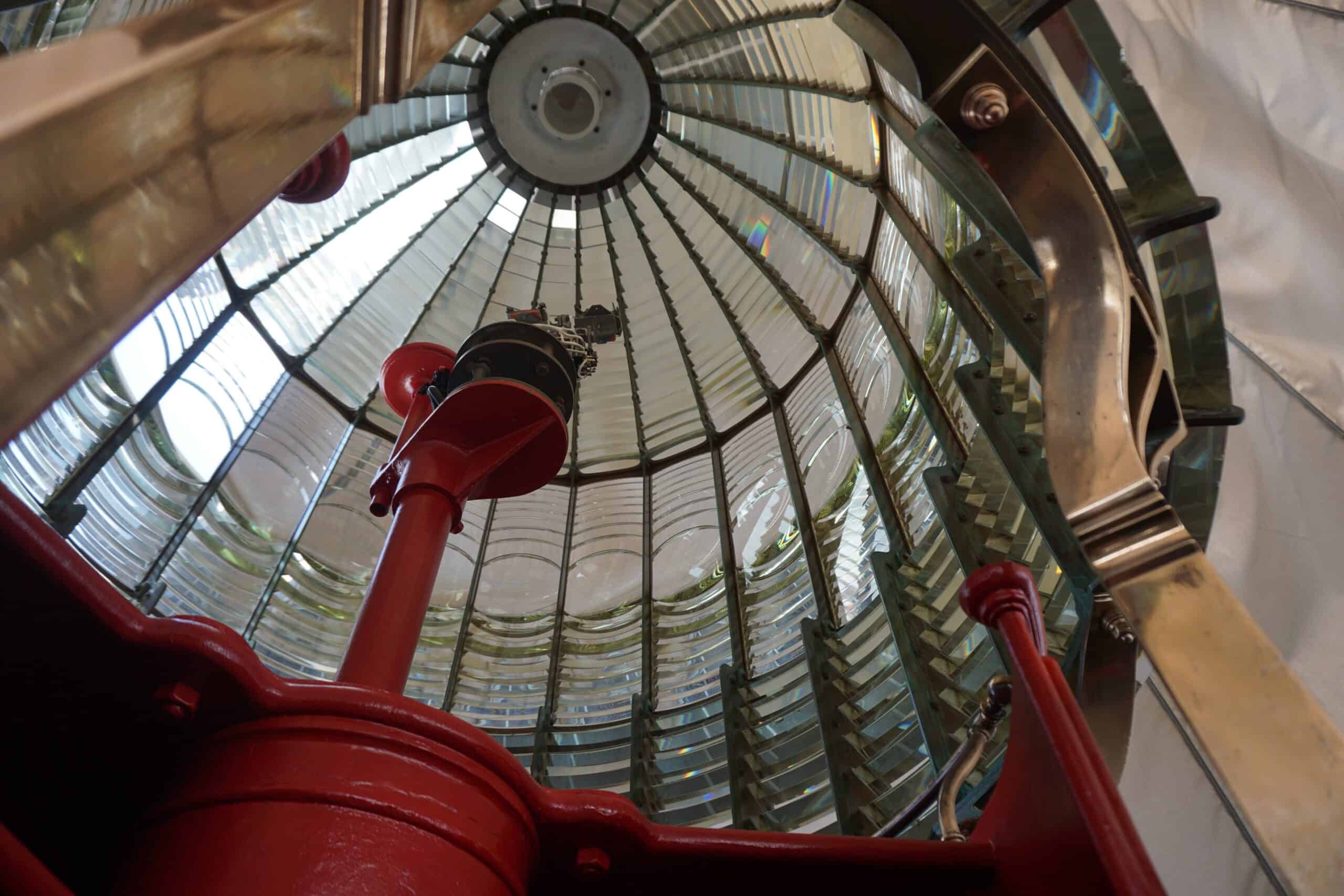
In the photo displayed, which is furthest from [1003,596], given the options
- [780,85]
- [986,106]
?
[780,85]

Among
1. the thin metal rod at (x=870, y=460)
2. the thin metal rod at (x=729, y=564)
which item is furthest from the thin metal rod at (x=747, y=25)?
the thin metal rod at (x=729, y=564)

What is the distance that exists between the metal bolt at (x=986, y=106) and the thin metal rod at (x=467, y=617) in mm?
4020

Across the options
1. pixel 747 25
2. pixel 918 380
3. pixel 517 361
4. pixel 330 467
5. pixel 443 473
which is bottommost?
pixel 443 473

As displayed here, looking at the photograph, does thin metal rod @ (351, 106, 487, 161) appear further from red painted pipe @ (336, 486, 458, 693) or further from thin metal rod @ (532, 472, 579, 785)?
red painted pipe @ (336, 486, 458, 693)

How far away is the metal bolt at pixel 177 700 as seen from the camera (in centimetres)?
122

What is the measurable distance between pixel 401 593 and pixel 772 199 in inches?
130

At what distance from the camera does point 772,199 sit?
5.05 metres

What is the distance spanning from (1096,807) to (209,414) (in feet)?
15.3

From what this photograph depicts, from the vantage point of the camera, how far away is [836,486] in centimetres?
483

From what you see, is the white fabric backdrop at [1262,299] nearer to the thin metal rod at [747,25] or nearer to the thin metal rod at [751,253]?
the thin metal rod at [747,25]

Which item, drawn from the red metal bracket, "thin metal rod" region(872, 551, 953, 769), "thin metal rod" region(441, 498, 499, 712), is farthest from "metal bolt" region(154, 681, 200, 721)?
"thin metal rod" region(441, 498, 499, 712)

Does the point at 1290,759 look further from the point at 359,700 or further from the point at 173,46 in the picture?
the point at 359,700

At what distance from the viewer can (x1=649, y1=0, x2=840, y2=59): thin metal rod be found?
417cm

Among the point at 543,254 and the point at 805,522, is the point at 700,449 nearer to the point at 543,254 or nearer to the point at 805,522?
the point at 805,522
